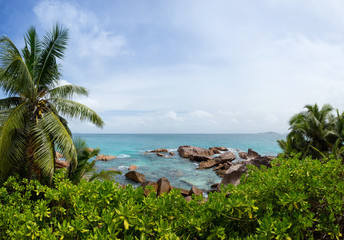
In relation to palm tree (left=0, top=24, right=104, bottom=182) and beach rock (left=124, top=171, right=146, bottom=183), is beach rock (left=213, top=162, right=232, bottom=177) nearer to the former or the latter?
beach rock (left=124, top=171, right=146, bottom=183)

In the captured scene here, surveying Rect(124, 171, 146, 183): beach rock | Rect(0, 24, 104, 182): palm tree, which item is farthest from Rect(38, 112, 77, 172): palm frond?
Rect(124, 171, 146, 183): beach rock

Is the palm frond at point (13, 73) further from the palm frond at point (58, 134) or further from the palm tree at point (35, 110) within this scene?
the palm frond at point (58, 134)

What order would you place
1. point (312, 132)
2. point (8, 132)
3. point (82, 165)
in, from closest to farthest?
point (8, 132) < point (82, 165) < point (312, 132)

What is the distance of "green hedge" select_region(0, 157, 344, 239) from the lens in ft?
7.02

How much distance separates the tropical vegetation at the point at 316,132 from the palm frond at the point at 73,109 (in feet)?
57.5

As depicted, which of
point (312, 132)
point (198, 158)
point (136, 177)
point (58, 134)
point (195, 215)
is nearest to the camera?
point (195, 215)

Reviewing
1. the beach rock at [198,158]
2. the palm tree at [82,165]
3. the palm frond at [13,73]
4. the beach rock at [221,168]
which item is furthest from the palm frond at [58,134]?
the beach rock at [198,158]

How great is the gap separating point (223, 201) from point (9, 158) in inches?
313

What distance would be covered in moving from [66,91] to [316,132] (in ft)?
70.7

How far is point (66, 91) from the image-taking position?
946 cm

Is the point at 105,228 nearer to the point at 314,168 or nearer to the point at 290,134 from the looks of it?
the point at 314,168

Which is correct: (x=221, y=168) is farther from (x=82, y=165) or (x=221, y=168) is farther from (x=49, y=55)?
(x=49, y=55)

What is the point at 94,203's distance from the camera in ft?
8.87

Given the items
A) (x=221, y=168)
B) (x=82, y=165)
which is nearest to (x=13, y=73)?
(x=82, y=165)
